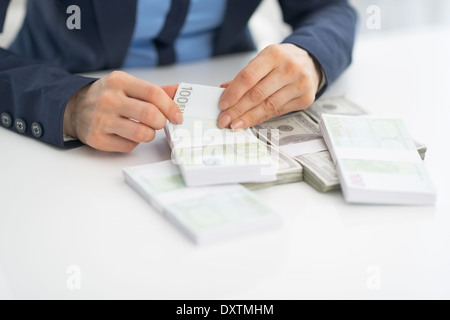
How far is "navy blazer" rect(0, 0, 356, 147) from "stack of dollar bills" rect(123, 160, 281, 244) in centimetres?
27

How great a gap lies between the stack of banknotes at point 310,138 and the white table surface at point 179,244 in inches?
1.0

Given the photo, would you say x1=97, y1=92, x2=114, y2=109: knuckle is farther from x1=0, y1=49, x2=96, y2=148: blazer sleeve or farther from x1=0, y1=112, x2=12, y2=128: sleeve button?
x1=0, y1=112, x2=12, y2=128: sleeve button

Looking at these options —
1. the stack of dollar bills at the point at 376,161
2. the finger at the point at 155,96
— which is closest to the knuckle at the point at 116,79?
the finger at the point at 155,96

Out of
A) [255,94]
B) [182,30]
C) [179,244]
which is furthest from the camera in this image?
[182,30]

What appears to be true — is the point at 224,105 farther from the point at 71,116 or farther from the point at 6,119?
the point at 6,119

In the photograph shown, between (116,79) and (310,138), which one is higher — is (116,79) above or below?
above

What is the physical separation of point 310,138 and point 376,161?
0.15 m

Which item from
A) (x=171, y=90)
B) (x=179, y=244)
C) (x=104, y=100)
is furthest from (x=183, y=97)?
(x=179, y=244)

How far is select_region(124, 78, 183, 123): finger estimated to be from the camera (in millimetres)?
936

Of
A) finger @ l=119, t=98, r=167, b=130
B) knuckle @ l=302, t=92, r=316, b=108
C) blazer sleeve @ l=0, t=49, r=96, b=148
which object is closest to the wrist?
blazer sleeve @ l=0, t=49, r=96, b=148

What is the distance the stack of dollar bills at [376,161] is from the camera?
822 mm

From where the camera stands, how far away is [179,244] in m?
0.74

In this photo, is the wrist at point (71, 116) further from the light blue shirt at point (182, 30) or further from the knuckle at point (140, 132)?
the light blue shirt at point (182, 30)
